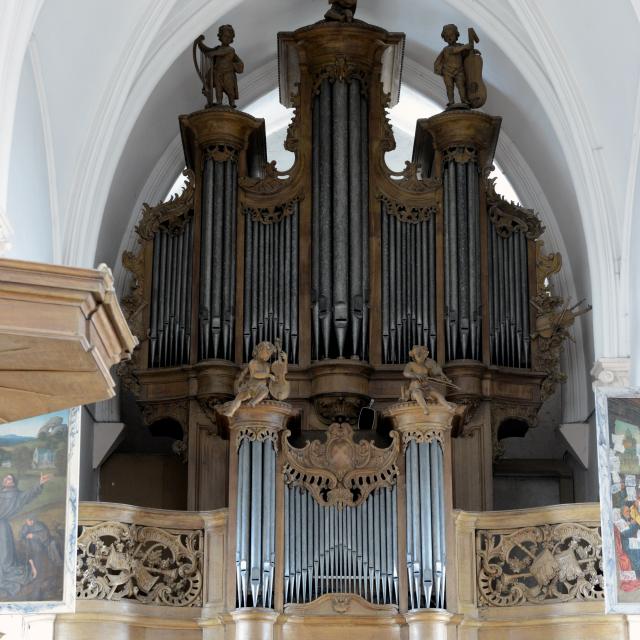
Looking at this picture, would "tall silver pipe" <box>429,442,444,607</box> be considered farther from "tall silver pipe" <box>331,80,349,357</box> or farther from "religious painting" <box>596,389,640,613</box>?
"tall silver pipe" <box>331,80,349,357</box>

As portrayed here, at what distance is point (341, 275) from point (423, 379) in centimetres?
189

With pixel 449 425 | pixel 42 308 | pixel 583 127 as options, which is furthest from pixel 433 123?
pixel 42 308

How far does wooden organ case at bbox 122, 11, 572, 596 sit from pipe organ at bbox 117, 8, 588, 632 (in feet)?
0.07

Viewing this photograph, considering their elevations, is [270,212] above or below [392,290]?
above

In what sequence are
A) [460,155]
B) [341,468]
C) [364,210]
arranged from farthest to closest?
[460,155], [364,210], [341,468]

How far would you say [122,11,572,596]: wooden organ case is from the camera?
1534 centimetres

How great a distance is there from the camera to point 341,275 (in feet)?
51.5

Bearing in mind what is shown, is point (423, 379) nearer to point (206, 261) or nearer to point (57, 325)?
point (206, 261)


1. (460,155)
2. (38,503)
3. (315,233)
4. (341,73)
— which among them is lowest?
(38,503)

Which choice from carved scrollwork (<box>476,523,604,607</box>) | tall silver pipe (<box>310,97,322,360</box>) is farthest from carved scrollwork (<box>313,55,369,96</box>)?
carved scrollwork (<box>476,523,604,607</box>)

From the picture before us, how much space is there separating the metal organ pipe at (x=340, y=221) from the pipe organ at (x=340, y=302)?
2cm

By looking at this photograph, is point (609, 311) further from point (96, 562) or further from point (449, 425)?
point (96, 562)

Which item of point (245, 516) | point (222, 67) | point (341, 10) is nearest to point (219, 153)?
point (222, 67)

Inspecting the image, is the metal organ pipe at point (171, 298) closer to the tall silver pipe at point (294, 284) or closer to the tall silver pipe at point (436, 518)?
the tall silver pipe at point (294, 284)
